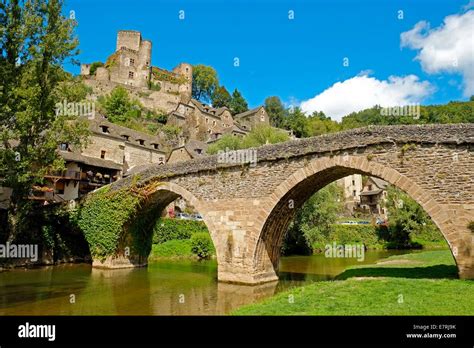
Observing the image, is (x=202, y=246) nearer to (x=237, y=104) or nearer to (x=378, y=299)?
(x=378, y=299)

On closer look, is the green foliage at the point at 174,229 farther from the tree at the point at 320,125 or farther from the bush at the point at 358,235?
the tree at the point at 320,125

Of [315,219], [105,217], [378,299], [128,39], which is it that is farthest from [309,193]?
[128,39]

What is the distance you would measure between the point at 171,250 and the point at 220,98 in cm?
6817

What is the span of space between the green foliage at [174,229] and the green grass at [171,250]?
1.26 m

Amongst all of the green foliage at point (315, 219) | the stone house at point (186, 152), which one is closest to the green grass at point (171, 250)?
the green foliage at point (315, 219)

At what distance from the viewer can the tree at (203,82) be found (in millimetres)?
91500

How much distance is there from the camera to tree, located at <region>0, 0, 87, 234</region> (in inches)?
701

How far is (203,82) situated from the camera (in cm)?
9150

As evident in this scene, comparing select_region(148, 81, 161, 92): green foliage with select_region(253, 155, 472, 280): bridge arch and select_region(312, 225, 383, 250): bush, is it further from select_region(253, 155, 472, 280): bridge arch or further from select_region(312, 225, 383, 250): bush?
select_region(253, 155, 472, 280): bridge arch

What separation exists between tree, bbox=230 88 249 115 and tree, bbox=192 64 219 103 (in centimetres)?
539
